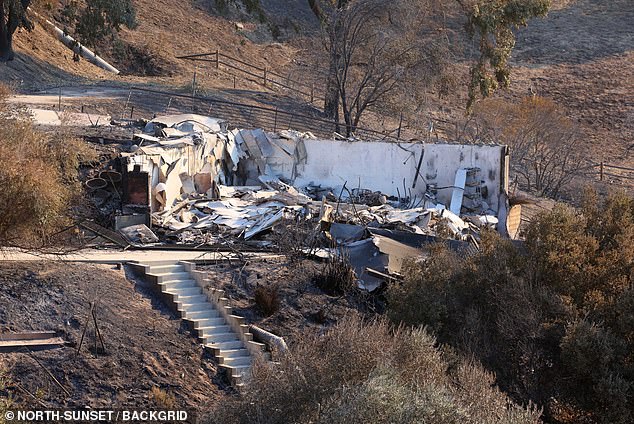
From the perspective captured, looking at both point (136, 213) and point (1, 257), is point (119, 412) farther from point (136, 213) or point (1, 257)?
point (136, 213)

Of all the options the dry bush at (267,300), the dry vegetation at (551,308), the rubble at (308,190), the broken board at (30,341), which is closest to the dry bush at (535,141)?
the rubble at (308,190)

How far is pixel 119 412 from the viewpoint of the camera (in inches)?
645

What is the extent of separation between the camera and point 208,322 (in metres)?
19.7

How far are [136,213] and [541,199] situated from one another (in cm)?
1734

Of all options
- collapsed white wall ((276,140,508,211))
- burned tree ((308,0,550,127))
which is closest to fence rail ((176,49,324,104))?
burned tree ((308,0,550,127))

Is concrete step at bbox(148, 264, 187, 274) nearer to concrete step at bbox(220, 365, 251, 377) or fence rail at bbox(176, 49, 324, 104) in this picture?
concrete step at bbox(220, 365, 251, 377)

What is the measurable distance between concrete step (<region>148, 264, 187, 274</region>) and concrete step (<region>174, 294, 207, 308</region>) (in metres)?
0.72

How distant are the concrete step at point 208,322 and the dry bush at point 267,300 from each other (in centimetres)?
99

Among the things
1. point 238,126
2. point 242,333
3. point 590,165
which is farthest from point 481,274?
point 590,165

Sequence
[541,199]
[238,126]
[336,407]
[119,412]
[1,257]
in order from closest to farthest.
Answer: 1. [336,407]
2. [119,412]
3. [1,257]
4. [238,126]
5. [541,199]

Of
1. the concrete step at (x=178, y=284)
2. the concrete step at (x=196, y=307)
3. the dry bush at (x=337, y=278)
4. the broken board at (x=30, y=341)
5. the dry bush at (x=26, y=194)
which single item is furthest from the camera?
the dry bush at (x=337, y=278)

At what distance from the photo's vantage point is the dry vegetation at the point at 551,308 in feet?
59.0

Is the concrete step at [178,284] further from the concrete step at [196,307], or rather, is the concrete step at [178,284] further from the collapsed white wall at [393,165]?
the collapsed white wall at [393,165]

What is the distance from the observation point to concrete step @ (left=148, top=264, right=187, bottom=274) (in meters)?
20.5
